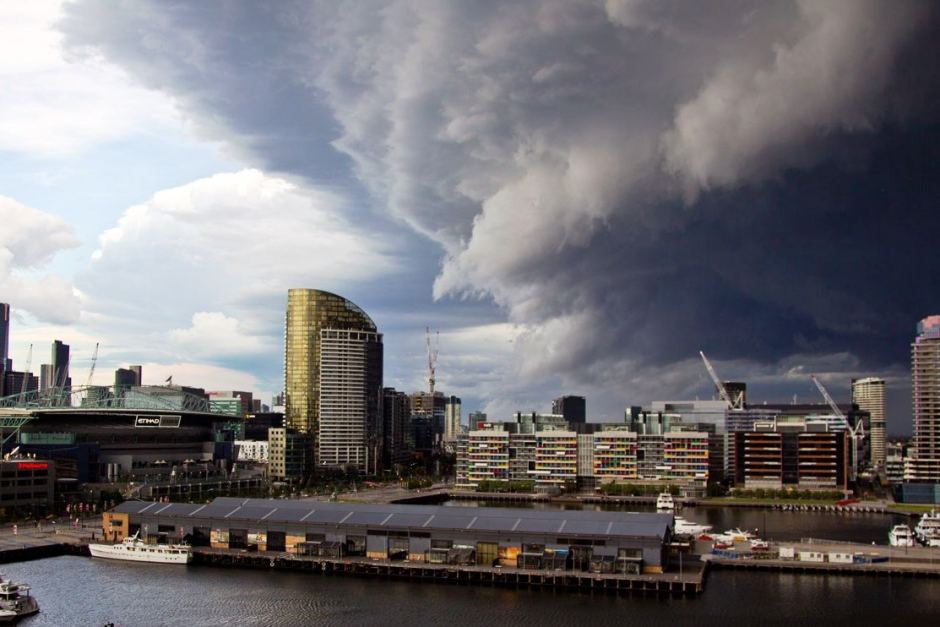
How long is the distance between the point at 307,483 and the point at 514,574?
80816mm

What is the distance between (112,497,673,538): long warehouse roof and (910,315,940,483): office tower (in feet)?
226

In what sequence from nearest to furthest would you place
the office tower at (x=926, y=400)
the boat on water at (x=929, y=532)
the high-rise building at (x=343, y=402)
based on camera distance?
the boat on water at (x=929, y=532), the office tower at (x=926, y=400), the high-rise building at (x=343, y=402)

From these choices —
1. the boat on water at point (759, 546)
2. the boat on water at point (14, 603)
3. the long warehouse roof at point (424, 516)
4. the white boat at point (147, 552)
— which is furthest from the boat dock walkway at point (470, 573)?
the boat on water at point (14, 603)

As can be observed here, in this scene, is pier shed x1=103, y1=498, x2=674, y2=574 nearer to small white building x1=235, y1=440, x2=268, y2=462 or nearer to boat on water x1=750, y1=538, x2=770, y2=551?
boat on water x1=750, y1=538, x2=770, y2=551

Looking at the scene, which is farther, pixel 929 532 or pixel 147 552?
pixel 929 532

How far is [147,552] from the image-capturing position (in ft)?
200

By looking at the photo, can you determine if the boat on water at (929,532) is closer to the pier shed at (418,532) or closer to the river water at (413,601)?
the river water at (413,601)

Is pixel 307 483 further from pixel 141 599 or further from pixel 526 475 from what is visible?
pixel 141 599

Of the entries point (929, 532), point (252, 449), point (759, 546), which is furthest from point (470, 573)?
point (252, 449)

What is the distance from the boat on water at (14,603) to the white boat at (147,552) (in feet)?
42.2

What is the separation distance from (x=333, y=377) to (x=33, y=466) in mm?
76281

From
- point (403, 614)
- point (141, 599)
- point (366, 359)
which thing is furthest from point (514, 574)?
point (366, 359)

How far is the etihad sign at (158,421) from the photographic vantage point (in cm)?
11484

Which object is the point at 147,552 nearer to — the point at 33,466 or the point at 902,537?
the point at 33,466
